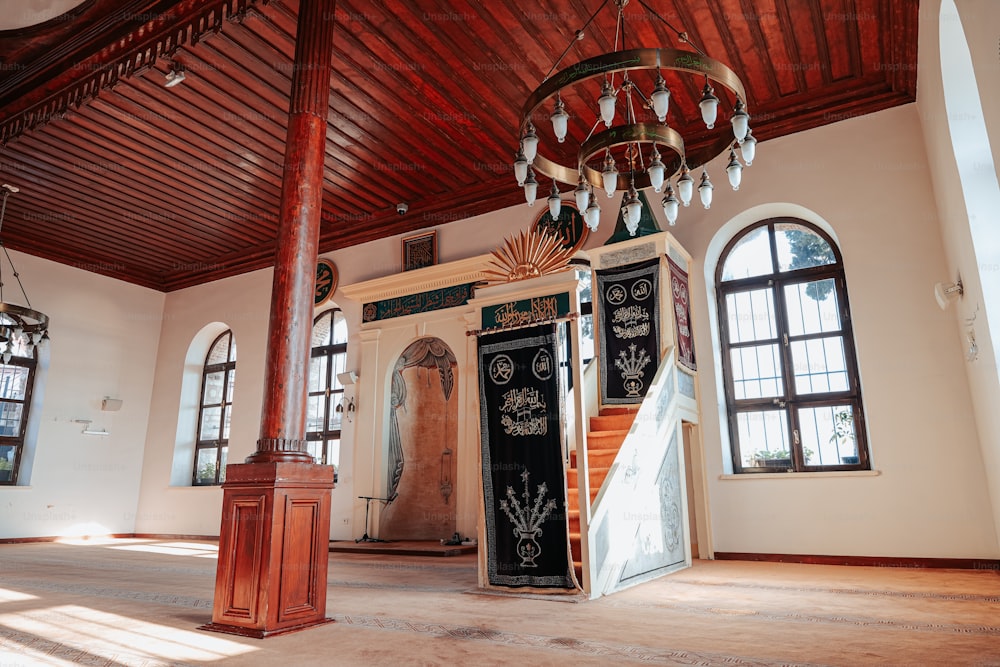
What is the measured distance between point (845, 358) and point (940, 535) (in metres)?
1.67

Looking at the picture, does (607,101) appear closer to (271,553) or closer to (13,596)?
(271,553)

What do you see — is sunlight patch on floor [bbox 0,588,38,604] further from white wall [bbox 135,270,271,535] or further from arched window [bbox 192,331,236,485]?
arched window [bbox 192,331,236,485]

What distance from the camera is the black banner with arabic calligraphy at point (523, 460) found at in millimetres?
4227

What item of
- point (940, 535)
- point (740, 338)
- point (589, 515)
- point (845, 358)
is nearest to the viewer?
point (589, 515)

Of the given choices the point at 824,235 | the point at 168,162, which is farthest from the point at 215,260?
the point at 824,235

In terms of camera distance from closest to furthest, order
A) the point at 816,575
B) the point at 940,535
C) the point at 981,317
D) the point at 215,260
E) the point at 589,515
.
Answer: the point at 589,515
the point at 981,317
the point at 816,575
the point at 940,535
the point at 215,260

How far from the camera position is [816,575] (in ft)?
16.6

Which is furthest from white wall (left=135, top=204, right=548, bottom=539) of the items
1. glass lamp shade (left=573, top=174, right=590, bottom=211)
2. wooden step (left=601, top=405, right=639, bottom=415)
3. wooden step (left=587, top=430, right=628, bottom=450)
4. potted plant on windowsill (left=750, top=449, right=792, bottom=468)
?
potted plant on windowsill (left=750, top=449, right=792, bottom=468)

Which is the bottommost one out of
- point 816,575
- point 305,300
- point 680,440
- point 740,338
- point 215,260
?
point 816,575

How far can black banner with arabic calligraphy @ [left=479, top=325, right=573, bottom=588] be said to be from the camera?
423 centimetres

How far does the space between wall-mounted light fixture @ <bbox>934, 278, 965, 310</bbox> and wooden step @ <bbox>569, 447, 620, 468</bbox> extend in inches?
111

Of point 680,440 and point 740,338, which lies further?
point 740,338

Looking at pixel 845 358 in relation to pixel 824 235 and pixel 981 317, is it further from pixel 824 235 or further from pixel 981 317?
pixel 981 317

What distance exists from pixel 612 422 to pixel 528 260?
6.74 feet
